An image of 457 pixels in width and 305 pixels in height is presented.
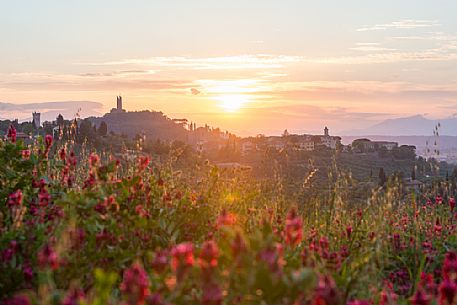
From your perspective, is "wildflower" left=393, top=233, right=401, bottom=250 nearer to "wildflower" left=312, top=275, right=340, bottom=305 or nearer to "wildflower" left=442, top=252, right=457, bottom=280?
"wildflower" left=442, top=252, right=457, bottom=280

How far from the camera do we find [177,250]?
2.26m

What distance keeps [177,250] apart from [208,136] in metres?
56.8

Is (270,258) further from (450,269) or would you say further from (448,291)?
(450,269)

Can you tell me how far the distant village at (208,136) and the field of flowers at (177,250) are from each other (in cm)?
2408

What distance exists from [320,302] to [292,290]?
0.12 meters

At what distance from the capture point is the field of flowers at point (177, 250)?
93.0 inches

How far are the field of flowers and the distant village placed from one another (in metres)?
24.1

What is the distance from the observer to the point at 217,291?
84.8 inches

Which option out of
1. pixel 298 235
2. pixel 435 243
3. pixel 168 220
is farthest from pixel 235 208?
pixel 298 235

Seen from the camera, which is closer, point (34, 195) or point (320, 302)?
point (320, 302)

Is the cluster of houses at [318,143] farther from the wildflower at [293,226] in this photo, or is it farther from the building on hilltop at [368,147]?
the wildflower at [293,226]

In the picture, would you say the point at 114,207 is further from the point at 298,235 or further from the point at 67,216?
the point at 298,235

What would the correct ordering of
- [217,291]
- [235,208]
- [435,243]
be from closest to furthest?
[217,291] < [435,243] < [235,208]

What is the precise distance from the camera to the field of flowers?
2361mm
